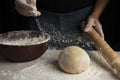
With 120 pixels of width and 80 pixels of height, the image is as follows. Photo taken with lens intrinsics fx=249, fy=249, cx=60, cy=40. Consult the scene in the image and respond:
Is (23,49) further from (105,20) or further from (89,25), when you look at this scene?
(105,20)

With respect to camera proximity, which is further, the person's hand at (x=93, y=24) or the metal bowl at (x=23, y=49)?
the person's hand at (x=93, y=24)

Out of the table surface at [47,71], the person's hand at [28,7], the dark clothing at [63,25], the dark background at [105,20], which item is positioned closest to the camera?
the table surface at [47,71]

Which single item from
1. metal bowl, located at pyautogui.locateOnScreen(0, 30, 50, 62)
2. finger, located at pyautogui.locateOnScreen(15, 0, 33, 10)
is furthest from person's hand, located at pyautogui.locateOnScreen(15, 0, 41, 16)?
metal bowl, located at pyautogui.locateOnScreen(0, 30, 50, 62)

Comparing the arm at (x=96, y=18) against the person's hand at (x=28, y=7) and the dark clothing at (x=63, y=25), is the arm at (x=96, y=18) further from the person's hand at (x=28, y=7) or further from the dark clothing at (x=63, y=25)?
the person's hand at (x=28, y=7)

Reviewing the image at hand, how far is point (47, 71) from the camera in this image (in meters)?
0.88

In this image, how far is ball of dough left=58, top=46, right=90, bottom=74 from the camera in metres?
0.85

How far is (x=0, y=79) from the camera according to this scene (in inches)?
32.5

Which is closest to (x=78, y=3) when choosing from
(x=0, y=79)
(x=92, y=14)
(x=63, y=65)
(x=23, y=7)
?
(x=92, y=14)

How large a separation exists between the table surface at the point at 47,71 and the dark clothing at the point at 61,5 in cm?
31

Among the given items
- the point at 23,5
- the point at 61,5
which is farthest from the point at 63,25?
the point at 23,5

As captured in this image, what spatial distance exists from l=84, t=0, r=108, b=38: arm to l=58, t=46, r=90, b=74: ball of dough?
1.05 feet

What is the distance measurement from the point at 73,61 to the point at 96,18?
447 mm

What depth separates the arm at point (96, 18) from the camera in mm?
1199

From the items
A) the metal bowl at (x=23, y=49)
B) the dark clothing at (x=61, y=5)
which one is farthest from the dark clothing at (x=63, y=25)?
the metal bowl at (x=23, y=49)
